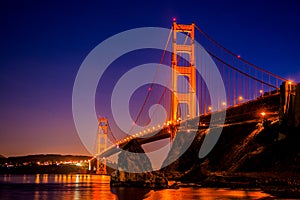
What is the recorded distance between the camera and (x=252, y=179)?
34562mm

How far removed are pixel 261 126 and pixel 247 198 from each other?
2508 cm

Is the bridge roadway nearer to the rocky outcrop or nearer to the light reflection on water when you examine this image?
the rocky outcrop

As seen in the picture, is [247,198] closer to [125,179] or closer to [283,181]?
[283,181]

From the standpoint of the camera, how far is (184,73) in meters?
59.4

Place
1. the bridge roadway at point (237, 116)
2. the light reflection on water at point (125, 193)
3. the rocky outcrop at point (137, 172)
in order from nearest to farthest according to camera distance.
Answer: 1. the light reflection on water at point (125, 193)
2. the rocky outcrop at point (137, 172)
3. the bridge roadway at point (237, 116)

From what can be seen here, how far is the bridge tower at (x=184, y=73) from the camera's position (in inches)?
2214

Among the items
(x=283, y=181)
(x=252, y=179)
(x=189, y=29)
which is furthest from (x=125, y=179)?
(x=189, y=29)

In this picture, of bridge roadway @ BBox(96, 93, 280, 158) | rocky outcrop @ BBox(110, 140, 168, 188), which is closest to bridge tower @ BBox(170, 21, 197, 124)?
bridge roadway @ BBox(96, 93, 280, 158)

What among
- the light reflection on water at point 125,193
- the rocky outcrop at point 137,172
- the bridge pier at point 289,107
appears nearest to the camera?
the bridge pier at point 289,107

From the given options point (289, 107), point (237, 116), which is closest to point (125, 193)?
point (289, 107)

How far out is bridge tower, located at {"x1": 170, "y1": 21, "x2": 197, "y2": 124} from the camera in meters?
56.2

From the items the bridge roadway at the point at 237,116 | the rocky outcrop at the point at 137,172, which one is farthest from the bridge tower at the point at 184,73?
the rocky outcrop at the point at 137,172

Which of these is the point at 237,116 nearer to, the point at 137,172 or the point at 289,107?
the point at 137,172

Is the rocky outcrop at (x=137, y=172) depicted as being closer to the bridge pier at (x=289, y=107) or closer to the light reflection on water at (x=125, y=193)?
the light reflection on water at (x=125, y=193)
